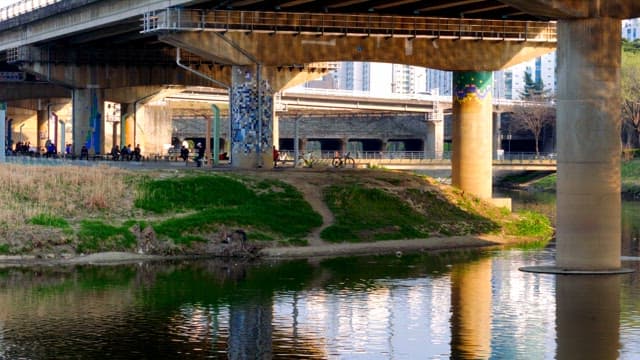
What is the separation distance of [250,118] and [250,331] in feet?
125

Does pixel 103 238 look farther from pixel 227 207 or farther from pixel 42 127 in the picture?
pixel 42 127

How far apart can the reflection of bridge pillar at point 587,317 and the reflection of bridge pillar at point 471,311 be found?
7.60ft

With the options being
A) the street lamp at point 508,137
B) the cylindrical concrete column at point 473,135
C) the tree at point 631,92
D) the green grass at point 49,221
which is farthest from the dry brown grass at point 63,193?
the street lamp at point 508,137

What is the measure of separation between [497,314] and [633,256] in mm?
19423

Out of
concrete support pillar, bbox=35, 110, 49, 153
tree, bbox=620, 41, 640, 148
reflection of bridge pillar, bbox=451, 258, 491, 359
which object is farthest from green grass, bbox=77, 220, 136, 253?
concrete support pillar, bbox=35, 110, 49, 153

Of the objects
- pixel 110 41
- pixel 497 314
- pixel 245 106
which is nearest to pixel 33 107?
pixel 110 41

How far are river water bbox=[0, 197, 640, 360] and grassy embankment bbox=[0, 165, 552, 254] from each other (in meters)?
3.65

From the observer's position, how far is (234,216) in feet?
224

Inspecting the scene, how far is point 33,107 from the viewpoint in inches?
6398

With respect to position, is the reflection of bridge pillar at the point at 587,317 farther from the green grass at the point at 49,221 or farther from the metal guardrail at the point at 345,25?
the metal guardrail at the point at 345,25

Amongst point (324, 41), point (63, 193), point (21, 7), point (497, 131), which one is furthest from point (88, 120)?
point (497, 131)

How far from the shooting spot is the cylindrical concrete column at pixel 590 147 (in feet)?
177

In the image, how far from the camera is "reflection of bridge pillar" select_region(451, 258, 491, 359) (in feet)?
129

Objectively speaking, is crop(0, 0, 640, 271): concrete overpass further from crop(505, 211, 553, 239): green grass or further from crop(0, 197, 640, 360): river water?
crop(0, 197, 640, 360): river water
